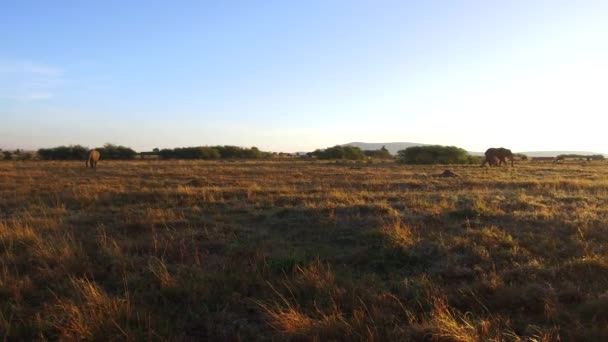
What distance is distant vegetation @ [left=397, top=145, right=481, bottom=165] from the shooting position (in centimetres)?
4766

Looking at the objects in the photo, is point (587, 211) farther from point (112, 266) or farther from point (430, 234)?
point (112, 266)

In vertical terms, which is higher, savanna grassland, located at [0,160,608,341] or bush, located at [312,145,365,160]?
bush, located at [312,145,365,160]

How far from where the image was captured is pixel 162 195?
12578mm

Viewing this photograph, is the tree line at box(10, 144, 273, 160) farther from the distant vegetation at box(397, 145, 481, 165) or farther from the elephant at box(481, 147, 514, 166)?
the elephant at box(481, 147, 514, 166)

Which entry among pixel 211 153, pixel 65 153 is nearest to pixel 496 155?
pixel 211 153

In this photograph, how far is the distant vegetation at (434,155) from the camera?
4766cm

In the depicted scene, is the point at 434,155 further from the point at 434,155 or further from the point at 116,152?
the point at 116,152

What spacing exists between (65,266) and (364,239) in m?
4.44

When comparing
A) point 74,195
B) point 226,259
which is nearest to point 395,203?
point 226,259

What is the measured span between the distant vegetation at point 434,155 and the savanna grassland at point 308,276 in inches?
1518

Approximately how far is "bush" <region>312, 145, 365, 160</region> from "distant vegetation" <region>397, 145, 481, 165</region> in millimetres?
9905

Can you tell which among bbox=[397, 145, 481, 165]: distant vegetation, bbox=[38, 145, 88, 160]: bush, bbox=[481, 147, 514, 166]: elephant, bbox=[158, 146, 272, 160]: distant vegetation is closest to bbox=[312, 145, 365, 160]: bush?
bbox=[397, 145, 481, 165]: distant vegetation

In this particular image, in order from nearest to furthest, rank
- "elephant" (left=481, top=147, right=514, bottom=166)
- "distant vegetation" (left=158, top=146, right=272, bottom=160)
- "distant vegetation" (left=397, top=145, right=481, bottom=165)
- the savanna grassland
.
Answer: the savanna grassland < "elephant" (left=481, top=147, right=514, bottom=166) < "distant vegetation" (left=397, top=145, right=481, bottom=165) < "distant vegetation" (left=158, top=146, right=272, bottom=160)

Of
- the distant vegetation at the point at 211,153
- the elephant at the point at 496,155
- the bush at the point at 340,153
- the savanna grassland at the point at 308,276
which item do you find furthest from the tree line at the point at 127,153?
the savanna grassland at the point at 308,276
